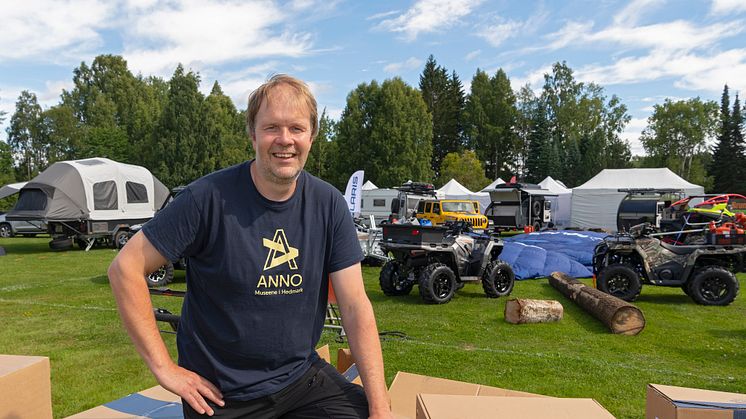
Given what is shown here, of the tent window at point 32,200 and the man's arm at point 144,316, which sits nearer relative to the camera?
the man's arm at point 144,316

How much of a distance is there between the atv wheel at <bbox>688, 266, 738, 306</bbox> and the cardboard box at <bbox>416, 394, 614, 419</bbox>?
7974 millimetres

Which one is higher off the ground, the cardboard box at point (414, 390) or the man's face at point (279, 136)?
the man's face at point (279, 136)

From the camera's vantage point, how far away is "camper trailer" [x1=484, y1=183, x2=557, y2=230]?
24250mm

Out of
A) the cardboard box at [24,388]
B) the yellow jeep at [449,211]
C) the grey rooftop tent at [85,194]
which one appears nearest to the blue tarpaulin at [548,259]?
the yellow jeep at [449,211]

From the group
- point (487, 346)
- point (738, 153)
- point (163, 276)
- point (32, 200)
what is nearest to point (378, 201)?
point (32, 200)

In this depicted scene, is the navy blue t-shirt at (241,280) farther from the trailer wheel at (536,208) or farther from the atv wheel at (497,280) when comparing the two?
the trailer wheel at (536,208)

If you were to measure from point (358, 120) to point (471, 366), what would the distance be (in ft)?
133

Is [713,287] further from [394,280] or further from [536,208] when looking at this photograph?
[536,208]

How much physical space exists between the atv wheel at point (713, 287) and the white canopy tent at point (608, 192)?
17.2 meters

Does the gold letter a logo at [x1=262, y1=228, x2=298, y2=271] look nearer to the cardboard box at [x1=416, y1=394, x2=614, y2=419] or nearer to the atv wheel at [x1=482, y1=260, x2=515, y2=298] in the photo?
the cardboard box at [x1=416, y1=394, x2=614, y2=419]

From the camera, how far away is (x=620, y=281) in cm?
880

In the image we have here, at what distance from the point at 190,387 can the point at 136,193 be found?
744 inches

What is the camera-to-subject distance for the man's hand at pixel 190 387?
1.69 meters

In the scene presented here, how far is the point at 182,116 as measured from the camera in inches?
1455
